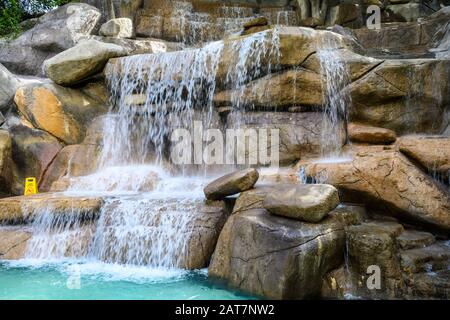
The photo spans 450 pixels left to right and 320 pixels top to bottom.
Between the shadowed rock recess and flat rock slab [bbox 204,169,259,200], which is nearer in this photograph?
the shadowed rock recess

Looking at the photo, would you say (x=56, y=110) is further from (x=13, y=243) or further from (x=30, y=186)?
(x=13, y=243)

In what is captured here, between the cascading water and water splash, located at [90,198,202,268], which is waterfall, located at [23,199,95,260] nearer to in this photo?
the cascading water

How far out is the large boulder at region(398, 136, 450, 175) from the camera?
5.38m

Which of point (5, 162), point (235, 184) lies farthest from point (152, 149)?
point (235, 184)

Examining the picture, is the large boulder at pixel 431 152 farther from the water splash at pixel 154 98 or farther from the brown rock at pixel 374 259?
the water splash at pixel 154 98

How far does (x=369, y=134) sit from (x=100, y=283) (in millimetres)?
4506

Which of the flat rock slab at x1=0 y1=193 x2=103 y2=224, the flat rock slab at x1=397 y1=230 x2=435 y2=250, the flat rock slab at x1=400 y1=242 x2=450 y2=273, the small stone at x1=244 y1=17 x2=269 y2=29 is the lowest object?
the flat rock slab at x1=400 y1=242 x2=450 y2=273

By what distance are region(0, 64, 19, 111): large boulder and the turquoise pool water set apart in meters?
4.19

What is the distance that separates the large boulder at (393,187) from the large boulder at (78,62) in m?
5.34

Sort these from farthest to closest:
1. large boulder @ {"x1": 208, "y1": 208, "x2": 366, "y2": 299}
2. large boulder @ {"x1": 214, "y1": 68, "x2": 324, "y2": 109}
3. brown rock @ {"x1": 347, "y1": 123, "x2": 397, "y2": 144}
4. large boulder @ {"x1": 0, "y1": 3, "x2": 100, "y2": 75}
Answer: large boulder @ {"x1": 0, "y1": 3, "x2": 100, "y2": 75}, large boulder @ {"x1": 214, "y1": 68, "x2": 324, "y2": 109}, brown rock @ {"x1": 347, "y1": 123, "x2": 397, "y2": 144}, large boulder @ {"x1": 208, "y1": 208, "x2": 366, "y2": 299}

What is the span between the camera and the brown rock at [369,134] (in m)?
6.58

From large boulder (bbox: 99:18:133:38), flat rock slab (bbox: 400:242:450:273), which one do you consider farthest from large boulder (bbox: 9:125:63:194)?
flat rock slab (bbox: 400:242:450:273)

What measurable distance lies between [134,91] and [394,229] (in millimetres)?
5518

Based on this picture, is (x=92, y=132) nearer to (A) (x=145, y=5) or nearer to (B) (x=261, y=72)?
(B) (x=261, y=72)
